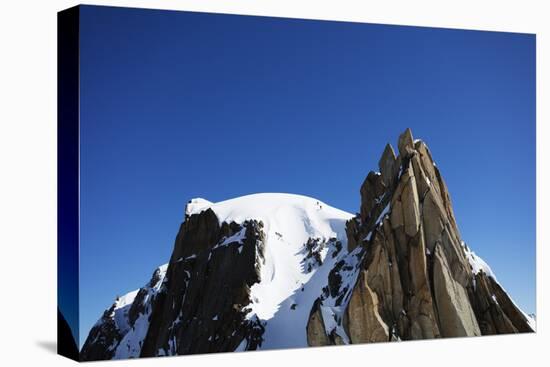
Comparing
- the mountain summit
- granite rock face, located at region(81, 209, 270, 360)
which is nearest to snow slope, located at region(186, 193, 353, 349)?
the mountain summit

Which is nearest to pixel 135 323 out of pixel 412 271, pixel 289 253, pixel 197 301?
pixel 197 301

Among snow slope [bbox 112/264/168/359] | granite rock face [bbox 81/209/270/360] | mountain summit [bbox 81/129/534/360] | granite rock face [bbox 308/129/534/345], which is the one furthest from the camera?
granite rock face [bbox 308/129/534/345]

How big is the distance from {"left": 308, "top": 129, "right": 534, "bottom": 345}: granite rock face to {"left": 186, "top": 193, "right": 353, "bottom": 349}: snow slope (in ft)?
1.45

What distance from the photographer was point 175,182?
2459cm

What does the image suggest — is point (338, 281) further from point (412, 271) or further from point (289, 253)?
point (412, 271)

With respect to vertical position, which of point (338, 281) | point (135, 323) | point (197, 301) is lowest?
point (135, 323)

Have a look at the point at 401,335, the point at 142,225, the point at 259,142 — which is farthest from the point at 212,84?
the point at 401,335

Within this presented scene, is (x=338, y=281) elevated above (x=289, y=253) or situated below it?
below

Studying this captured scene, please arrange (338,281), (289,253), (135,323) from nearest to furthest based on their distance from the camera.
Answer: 1. (135,323)
2. (338,281)
3. (289,253)

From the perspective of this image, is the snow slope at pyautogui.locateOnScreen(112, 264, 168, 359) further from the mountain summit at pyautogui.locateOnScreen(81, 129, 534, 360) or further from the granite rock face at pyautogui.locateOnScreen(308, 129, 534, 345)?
the granite rock face at pyautogui.locateOnScreen(308, 129, 534, 345)

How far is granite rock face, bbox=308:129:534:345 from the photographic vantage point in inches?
1019

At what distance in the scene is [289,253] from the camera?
88.6 feet

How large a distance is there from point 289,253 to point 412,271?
308 centimetres

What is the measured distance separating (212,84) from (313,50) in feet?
8.31
